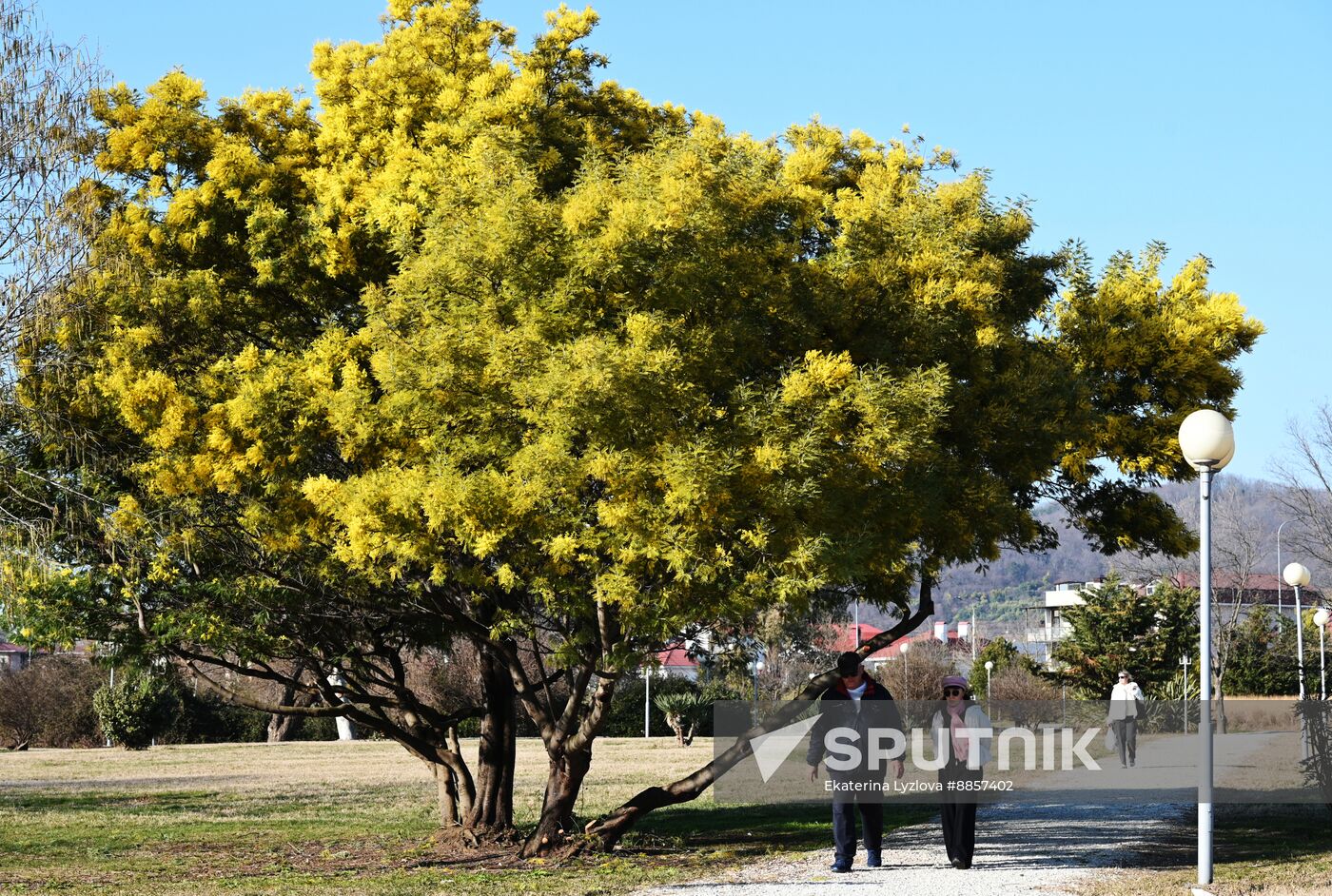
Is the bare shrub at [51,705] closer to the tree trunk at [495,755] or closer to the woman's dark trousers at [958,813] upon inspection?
the tree trunk at [495,755]

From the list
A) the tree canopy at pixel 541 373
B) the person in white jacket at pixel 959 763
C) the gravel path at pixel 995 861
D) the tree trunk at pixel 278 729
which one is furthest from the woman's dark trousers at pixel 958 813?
the tree trunk at pixel 278 729

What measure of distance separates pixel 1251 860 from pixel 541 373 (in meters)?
7.23

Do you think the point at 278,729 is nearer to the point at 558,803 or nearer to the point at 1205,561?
the point at 558,803

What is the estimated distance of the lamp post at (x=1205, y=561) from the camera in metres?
10.1

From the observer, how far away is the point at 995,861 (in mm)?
11984

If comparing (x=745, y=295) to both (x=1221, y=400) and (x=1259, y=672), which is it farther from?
(x=1259, y=672)

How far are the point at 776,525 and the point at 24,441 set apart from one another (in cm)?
718

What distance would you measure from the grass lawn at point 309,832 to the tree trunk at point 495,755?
0.66m

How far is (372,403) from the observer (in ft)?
37.2

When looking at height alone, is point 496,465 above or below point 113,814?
above

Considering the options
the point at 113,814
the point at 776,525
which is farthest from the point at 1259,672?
the point at 776,525

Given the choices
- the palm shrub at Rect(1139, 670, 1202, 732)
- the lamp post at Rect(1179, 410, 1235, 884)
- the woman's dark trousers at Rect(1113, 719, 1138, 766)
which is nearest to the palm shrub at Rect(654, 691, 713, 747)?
the palm shrub at Rect(1139, 670, 1202, 732)

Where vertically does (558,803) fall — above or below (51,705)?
above

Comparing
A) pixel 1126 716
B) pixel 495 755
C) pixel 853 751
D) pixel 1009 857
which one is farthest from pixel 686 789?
pixel 1126 716
